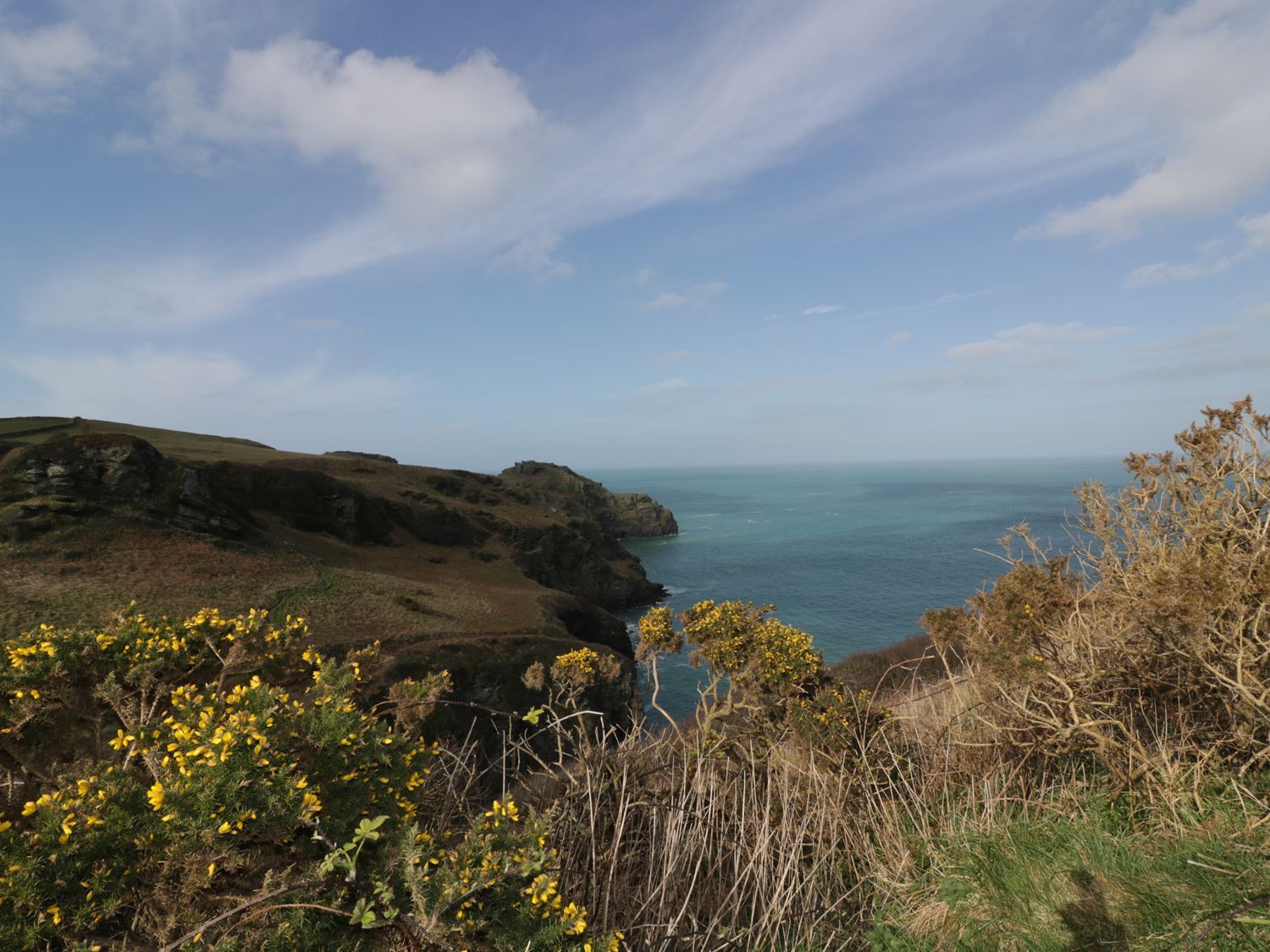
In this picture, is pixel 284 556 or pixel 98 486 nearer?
pixel 98 486

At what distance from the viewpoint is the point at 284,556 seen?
155ft

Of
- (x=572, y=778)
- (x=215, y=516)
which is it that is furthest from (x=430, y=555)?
(x=572, y=778)

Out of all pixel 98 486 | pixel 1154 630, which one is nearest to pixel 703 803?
pixel 1154 630

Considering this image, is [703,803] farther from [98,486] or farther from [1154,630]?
[98,486]

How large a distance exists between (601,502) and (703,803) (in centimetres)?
13315

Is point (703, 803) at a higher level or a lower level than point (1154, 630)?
lower

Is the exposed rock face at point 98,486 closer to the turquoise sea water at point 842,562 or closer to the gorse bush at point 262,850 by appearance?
the turquoise sea water at point 842,562

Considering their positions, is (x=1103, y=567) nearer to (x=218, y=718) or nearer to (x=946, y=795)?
(x=946, y=795)

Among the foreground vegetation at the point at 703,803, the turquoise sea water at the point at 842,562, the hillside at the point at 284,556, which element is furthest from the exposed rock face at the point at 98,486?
the foreground vegetation at the point at 703,803

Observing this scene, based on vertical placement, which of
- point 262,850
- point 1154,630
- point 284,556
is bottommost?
point 284,556

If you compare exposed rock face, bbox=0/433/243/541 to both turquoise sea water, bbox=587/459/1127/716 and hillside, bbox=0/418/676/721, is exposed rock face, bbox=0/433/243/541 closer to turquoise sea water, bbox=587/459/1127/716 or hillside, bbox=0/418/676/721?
hillside, bbox=0/418/676/721

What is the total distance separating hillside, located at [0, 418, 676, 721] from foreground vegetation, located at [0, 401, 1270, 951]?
26212mm

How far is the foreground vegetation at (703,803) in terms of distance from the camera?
10.3 feet

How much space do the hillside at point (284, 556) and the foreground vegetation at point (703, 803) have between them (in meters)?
26.2
